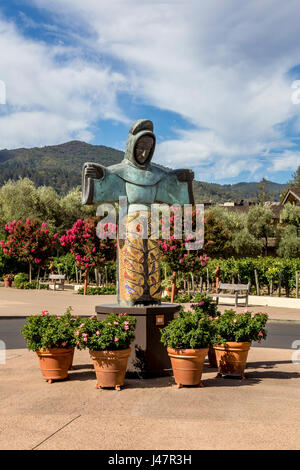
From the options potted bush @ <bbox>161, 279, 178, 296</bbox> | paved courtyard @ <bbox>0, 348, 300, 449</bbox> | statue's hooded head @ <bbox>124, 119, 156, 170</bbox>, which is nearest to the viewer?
paved courtyard @ <bbox>0, 348, 300, 449</bbox>

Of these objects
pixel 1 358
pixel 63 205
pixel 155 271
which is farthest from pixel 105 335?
pixel 63 205

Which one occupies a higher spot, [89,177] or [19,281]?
[89,177]

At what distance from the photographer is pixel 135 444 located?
15.0 feet

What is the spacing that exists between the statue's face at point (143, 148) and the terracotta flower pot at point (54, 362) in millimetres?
3138

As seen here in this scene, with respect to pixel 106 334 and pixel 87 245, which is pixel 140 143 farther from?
pixel 87 245

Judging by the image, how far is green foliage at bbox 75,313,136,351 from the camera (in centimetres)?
668

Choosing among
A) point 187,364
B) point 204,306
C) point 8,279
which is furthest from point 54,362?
point 8,279

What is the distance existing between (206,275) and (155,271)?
17295 millimetres

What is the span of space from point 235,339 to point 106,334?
6.66 feet

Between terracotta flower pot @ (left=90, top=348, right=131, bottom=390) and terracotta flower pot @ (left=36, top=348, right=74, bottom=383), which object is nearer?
terracotta flower pot @ (left=90, top=348, right=131, bottom=390)

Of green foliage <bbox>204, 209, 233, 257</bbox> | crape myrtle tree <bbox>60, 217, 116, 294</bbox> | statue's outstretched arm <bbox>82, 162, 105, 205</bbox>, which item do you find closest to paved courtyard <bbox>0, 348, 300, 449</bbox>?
statue's outstretched arm <bbox>82, 162, 105, 205</bbox>

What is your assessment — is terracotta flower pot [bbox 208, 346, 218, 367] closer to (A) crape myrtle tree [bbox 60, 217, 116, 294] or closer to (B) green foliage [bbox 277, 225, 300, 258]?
(A) crape myrtle tree [bbox 60, 217, 116, 294]

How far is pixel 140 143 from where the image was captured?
8.02 m
